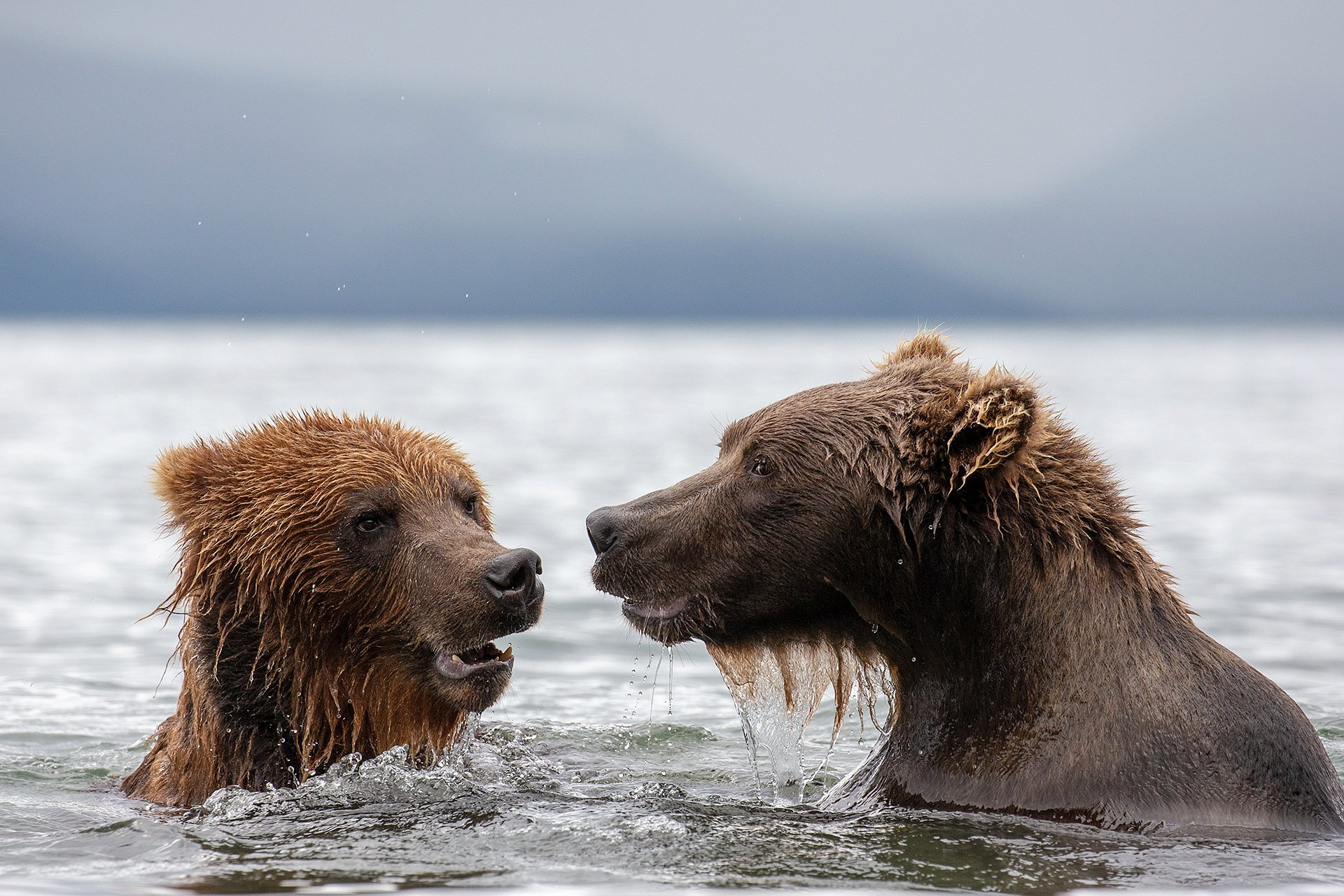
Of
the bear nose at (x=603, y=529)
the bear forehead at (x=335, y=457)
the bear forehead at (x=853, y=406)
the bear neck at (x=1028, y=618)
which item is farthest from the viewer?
the bear forehead at (x=335, y=457)

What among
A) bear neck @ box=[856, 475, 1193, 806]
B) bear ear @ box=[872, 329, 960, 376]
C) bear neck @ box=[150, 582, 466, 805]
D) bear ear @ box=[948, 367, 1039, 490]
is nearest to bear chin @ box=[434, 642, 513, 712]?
bear neck @ box=[150, 582, 466, 805]

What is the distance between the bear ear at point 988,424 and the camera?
523cm

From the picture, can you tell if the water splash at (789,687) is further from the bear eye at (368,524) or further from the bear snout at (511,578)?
the bear eye at (368,524)

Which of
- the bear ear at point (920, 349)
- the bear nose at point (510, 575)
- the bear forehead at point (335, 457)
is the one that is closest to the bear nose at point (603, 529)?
the bear nose at point (510, 575)

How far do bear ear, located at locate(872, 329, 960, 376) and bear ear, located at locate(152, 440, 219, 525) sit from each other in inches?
106

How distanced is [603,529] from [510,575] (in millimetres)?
396

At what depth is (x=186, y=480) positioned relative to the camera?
6414 mm

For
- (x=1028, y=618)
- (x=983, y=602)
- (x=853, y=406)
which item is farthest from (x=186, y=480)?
(x=1028, y=618)

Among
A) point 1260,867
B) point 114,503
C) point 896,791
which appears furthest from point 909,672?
point 114,503

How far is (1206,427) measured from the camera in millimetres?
33281

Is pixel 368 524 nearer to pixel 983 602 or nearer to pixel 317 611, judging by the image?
pixel 317 611

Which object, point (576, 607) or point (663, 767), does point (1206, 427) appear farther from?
point (663, 767)

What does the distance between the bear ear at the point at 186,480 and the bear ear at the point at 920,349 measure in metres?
2.68

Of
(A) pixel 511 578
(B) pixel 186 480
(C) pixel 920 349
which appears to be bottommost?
(A) pixel 511 578
